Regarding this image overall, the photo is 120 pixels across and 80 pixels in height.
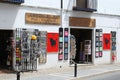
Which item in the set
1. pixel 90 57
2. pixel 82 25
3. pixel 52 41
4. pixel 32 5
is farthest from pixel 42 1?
pixel 90 57

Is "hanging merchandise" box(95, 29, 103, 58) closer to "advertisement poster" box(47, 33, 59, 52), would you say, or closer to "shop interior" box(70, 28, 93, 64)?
"shop interior" box(70, 28, 93, 64)

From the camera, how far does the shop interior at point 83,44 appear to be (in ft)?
92.7

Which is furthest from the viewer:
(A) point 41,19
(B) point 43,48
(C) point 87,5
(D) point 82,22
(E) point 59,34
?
(C) point 87,5

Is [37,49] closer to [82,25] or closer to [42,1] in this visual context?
[42,1]

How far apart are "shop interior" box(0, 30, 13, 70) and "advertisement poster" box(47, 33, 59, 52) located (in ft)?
8.49

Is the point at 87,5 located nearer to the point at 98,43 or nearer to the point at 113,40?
the point at 98,43

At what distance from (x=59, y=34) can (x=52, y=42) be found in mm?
860

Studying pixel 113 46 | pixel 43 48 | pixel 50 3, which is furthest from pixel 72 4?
pixel 113 46

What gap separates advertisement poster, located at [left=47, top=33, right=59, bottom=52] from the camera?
80.2 feet

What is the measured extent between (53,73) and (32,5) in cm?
407

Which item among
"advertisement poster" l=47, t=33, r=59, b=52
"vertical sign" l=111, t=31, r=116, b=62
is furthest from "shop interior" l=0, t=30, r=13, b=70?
"vertical sign" l=111, t=31, r=116, b=62

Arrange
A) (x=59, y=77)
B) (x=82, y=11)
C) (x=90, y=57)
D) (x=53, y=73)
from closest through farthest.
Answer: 1. (x=59, y=77)
2. (x=53, y=73)
3. (x=82, y=11)
4. (x=90, y=57)

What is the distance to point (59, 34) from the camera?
25.2m

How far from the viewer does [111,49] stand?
3003 centimetres
